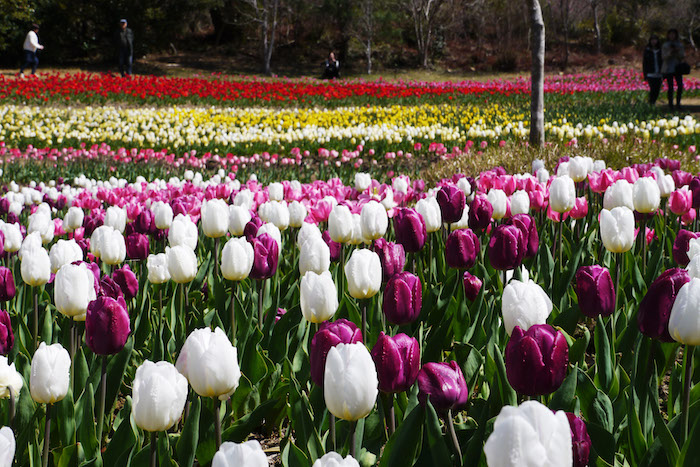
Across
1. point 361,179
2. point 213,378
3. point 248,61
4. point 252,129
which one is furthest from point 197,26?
point 213,378

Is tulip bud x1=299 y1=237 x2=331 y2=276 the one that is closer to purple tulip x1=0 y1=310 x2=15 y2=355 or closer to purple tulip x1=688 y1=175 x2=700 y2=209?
purple tulip x1=0 y1=310 x2=15 y2=355

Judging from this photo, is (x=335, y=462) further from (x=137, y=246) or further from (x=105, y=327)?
(x=137, y=246)

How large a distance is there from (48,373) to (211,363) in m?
0.36

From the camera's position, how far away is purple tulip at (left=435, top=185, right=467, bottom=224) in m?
2.84

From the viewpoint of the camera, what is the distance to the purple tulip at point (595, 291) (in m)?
1.73

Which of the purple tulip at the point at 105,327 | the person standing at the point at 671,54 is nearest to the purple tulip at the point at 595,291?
the purple tulip at the point at 105,327

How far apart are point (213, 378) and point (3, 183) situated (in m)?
7.29

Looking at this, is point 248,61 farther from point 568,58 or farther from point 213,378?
point 213,378

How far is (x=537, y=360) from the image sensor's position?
122 centimetres

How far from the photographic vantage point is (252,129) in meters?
11.3

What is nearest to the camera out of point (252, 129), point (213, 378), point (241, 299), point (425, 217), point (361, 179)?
point (213, 378)

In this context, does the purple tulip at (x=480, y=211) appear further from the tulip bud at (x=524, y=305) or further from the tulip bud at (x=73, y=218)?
the tulip bud at (x=73, y=218)

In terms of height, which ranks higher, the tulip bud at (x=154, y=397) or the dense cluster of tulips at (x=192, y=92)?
the dense cluster of tulips at (x=192, y=92)

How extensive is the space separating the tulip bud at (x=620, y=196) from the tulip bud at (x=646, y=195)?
0.17 feet
